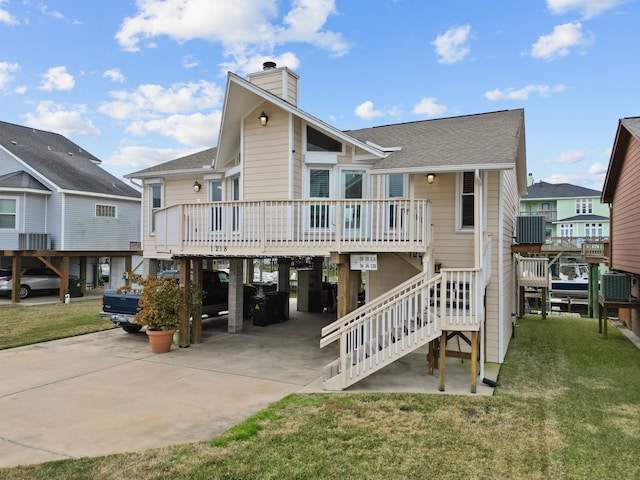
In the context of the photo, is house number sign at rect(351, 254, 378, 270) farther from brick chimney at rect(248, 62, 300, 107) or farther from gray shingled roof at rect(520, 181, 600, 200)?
gray shingled roof at rect(520, 181, 600, 200)

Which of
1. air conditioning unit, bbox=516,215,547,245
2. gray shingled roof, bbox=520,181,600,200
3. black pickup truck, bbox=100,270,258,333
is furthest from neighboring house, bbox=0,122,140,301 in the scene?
gray shingled roof, bbox=520,181,600,200

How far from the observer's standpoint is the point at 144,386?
7152mm

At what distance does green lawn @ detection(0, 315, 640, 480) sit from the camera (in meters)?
4.26

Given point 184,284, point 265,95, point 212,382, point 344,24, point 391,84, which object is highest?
point 344,24

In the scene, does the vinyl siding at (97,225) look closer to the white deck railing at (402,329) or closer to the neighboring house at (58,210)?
the neighboring house at (58,210)

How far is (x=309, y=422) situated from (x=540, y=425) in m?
2.94

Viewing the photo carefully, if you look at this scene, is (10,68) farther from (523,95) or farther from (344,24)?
(523,95)

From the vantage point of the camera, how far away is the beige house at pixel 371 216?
7.46 m

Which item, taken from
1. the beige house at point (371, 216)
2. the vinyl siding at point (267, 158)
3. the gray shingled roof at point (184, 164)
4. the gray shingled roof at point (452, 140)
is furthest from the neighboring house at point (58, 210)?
the gray shingled roof at point (452, 140)

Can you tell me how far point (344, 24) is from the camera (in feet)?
56.3

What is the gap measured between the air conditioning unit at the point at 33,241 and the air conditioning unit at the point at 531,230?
62.2 ft

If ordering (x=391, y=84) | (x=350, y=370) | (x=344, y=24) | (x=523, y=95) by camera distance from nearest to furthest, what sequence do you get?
(x=350, y=370) < (x=344, y=24) < (x=391, y=84) < (x=523, y=95)

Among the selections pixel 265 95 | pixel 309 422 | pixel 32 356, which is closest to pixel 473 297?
pixel 309 422

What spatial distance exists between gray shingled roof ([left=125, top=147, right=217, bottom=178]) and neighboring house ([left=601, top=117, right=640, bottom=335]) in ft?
37.2
